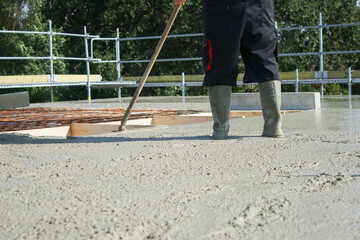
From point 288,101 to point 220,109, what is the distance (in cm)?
315

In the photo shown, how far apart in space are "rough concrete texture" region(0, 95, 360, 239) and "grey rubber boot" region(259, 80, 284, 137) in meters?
0.15

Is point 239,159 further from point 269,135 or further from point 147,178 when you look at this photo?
point 269,135

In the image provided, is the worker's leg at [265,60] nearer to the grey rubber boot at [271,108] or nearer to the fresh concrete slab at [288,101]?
the grey rubber boot at [271,108]

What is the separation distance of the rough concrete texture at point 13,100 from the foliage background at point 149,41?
13.2 m

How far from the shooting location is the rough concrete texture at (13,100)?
6.68m

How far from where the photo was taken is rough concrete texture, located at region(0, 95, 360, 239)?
5.21 ft

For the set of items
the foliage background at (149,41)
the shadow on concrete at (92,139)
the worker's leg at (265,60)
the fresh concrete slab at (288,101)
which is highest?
the foliage background at (149,41)

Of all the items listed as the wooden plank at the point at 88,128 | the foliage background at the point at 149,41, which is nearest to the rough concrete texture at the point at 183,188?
the wooden plank at the point at 88,128

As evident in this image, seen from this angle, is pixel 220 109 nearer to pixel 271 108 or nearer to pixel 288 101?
pixel 271 108

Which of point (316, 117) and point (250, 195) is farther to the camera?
point (316, 117)

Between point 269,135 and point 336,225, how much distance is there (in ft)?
6.77

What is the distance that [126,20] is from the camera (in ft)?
69.7

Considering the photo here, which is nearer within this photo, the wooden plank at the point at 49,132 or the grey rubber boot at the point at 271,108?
the grey rubber boot at the point at 271,108

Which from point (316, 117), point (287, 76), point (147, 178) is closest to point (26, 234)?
point (147, 178)
